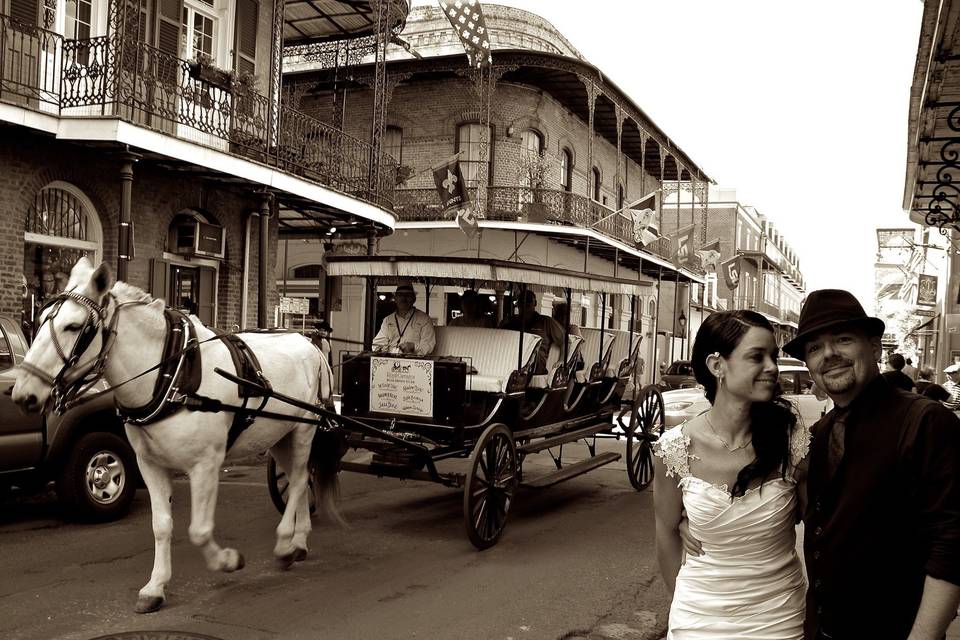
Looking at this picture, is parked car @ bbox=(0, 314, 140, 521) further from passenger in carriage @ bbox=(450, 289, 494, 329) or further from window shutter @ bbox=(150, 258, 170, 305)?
window shutter @ bbox=(150, 258, 170, 305)

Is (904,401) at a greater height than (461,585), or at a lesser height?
greater

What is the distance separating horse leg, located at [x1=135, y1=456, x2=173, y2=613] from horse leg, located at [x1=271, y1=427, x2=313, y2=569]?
3.30 ft

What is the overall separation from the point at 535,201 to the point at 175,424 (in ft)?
61.8

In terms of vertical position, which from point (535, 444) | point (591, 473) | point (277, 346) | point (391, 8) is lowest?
point (591, 473)

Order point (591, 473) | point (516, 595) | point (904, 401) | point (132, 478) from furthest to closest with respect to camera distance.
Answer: point (591, 473), point (132, 478), point (516, 595), point (904, 401)

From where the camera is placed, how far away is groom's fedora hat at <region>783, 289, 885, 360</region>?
8.23ft

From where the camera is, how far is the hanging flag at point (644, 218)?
868 inches

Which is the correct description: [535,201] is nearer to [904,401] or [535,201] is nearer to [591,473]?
[591,473]

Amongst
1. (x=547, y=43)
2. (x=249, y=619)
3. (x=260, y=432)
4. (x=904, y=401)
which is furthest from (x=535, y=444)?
(x=547, y=43)

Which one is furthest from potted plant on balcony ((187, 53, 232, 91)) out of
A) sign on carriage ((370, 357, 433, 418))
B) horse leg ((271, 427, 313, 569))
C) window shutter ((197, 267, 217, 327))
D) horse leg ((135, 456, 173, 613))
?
horse leg ((135, 456, 173, 613))

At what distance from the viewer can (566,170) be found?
27453 millimetres

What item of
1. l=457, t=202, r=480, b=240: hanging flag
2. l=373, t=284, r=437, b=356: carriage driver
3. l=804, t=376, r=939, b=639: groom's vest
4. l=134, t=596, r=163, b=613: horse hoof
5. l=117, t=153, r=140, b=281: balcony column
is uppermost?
l=457, t=202, r=480, b=240: hanging flag

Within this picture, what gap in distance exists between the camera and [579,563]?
683 centimetres

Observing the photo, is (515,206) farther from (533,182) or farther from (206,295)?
(206,295)
